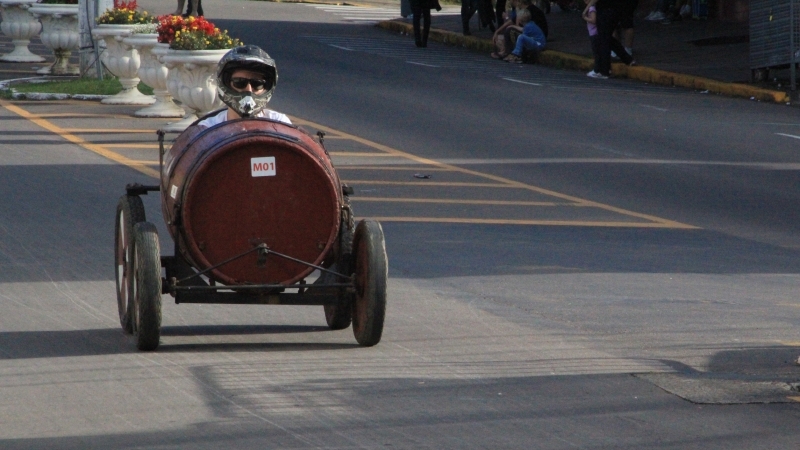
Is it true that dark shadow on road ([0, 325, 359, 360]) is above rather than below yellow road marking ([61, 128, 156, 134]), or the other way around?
above

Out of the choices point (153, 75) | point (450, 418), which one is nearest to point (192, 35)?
point (153, 75)

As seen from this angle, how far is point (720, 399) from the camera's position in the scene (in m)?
6.61

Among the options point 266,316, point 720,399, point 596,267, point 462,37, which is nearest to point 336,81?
point 462,37

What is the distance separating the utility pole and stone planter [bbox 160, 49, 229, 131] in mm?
5083

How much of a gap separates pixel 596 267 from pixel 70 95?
13.2m

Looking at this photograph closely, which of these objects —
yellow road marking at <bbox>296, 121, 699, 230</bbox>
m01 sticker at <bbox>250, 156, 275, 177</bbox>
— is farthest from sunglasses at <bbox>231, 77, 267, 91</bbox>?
yellow road marking at <bbox>296, 121, 699, 230</bbox>

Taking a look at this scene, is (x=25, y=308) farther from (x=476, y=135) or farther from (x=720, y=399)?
(x=476, y=135)

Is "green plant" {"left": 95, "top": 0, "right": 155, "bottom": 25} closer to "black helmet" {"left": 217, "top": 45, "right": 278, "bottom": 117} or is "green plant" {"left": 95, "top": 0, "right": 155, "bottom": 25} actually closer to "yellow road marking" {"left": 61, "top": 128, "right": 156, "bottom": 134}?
"yellow road marking" {"left": 61, "top": 128, "right": 156, "bottom": 134}

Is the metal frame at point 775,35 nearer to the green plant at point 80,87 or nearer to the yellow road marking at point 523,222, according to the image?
the green plant at point 80,87

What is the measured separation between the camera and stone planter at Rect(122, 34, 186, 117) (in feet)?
62.2

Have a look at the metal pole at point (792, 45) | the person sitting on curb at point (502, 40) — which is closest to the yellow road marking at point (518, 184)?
the metal pole at point (792, 45)

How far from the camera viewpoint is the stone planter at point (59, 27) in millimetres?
24281

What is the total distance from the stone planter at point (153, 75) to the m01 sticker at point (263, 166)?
1140 centimetres

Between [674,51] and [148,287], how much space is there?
77.7 feet
